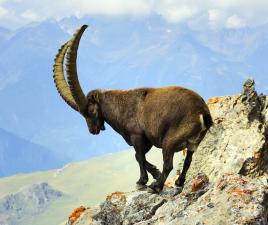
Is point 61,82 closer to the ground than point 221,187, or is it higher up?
higher up

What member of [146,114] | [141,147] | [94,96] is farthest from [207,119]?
[94,96]

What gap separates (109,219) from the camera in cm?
1209

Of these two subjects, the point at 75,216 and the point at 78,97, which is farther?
the point at 78,97

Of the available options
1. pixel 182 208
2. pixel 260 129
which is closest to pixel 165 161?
pixel 182 208

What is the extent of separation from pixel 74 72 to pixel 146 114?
205 cm

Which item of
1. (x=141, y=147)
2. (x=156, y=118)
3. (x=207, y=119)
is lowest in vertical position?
(x=141, y=147)

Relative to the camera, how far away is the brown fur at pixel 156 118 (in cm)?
1201

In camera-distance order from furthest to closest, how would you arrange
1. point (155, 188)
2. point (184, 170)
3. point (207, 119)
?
point (184, 170)
point (155, 188)
point (207, 119)

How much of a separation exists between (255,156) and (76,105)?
187 inches

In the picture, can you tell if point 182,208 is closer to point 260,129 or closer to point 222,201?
point 222,201

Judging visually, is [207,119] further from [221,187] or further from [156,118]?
[221,187]

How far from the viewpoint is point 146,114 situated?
1254 centimetres

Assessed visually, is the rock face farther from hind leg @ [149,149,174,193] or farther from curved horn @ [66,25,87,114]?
curved horn @ [66,25,87,114]

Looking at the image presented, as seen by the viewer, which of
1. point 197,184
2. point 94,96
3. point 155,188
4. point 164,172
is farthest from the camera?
point 94,96
